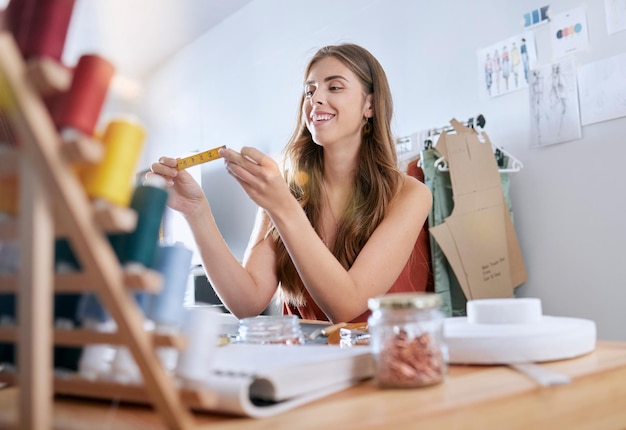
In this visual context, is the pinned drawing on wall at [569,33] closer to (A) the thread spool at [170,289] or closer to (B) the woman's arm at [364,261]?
(B) the woman's arm at [364,261]

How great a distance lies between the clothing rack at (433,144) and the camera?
190 centimetres

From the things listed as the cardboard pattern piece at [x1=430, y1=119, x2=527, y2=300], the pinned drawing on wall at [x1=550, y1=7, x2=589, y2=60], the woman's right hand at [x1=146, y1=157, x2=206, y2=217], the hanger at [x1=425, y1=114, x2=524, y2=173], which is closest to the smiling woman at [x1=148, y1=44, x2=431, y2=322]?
the woman's right hand at [x1=146, y1=157, x2=206, y2=217]

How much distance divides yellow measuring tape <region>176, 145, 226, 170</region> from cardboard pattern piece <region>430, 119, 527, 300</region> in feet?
2.92

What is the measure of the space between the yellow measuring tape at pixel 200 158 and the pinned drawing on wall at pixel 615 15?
121cm

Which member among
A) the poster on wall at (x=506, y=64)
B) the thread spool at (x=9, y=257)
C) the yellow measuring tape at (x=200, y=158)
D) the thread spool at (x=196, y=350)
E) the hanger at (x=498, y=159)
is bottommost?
the thread spool at (x=196, y=350)

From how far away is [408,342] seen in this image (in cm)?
55

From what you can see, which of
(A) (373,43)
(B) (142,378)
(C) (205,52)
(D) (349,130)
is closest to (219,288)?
(D) (349,130)

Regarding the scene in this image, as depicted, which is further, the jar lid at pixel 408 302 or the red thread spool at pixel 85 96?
the jar lid at pixel 408 302

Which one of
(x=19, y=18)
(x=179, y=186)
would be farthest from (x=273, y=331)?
(x=179, y=186)

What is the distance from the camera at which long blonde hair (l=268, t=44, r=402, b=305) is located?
1509mm

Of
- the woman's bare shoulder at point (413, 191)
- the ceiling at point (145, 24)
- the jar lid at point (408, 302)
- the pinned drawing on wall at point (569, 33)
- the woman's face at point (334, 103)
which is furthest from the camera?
the ceiling at point (145, 24)

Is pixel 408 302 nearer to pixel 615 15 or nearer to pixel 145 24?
pixel 615 15

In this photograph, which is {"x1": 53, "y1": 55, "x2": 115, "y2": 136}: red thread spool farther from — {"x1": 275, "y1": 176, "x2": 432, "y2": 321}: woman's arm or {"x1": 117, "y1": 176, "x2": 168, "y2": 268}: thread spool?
{"x1": 275, "y1": 176, "x2": 432, "y2": 321}: woman's arm

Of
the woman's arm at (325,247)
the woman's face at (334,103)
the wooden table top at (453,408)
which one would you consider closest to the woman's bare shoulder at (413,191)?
the woman's arm at (325,247)
